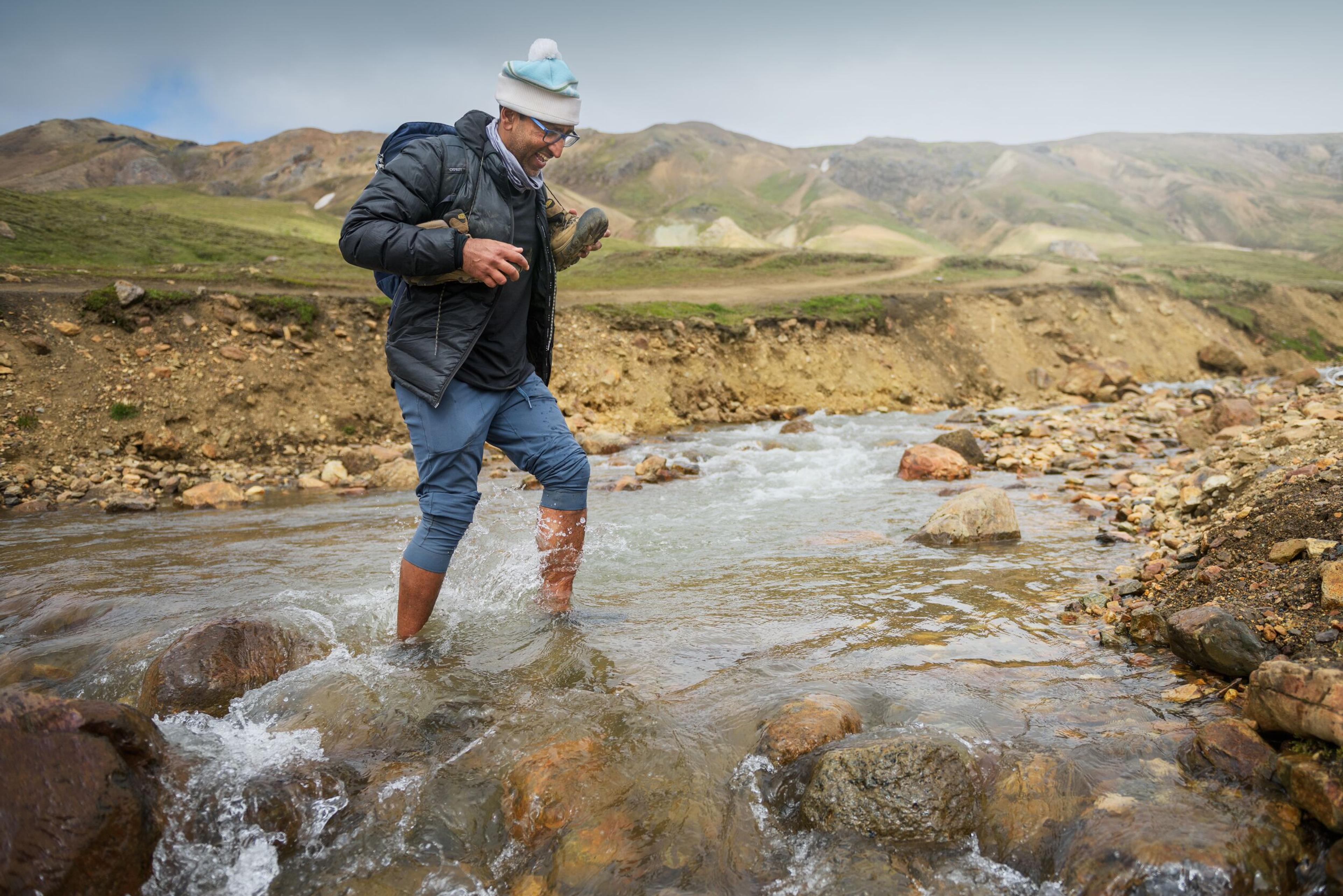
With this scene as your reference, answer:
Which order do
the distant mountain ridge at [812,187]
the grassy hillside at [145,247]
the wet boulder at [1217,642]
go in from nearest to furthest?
the wet boulder at [1217,642], the grassy hillside at [145,247], the distant mountain ridge at [812,187]

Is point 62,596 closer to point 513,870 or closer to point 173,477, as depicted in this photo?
point 513,870

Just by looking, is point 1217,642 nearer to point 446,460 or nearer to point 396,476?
point 446,460

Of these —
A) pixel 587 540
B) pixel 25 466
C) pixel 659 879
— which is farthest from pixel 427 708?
pixel 25 466

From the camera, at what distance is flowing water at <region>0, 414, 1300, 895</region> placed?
2.29m

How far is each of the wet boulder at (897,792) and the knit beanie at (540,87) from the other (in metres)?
2.85

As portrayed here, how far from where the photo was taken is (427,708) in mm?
3129

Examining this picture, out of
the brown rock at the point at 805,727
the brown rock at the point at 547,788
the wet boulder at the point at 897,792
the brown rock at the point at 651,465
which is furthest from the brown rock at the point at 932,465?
the brown rock at the point at 547,788

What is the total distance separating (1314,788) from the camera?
2.09m

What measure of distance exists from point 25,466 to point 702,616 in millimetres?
9368

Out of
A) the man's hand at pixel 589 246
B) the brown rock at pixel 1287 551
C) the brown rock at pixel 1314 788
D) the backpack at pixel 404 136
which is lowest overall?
the brown rock at pixel 1314 788

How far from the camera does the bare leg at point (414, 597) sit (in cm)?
359

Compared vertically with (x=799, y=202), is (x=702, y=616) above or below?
below

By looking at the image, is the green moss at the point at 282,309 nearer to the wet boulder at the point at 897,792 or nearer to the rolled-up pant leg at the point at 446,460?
the rolled-up pant leg at the point at 446,460

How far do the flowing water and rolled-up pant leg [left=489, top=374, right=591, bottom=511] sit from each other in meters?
0.77
